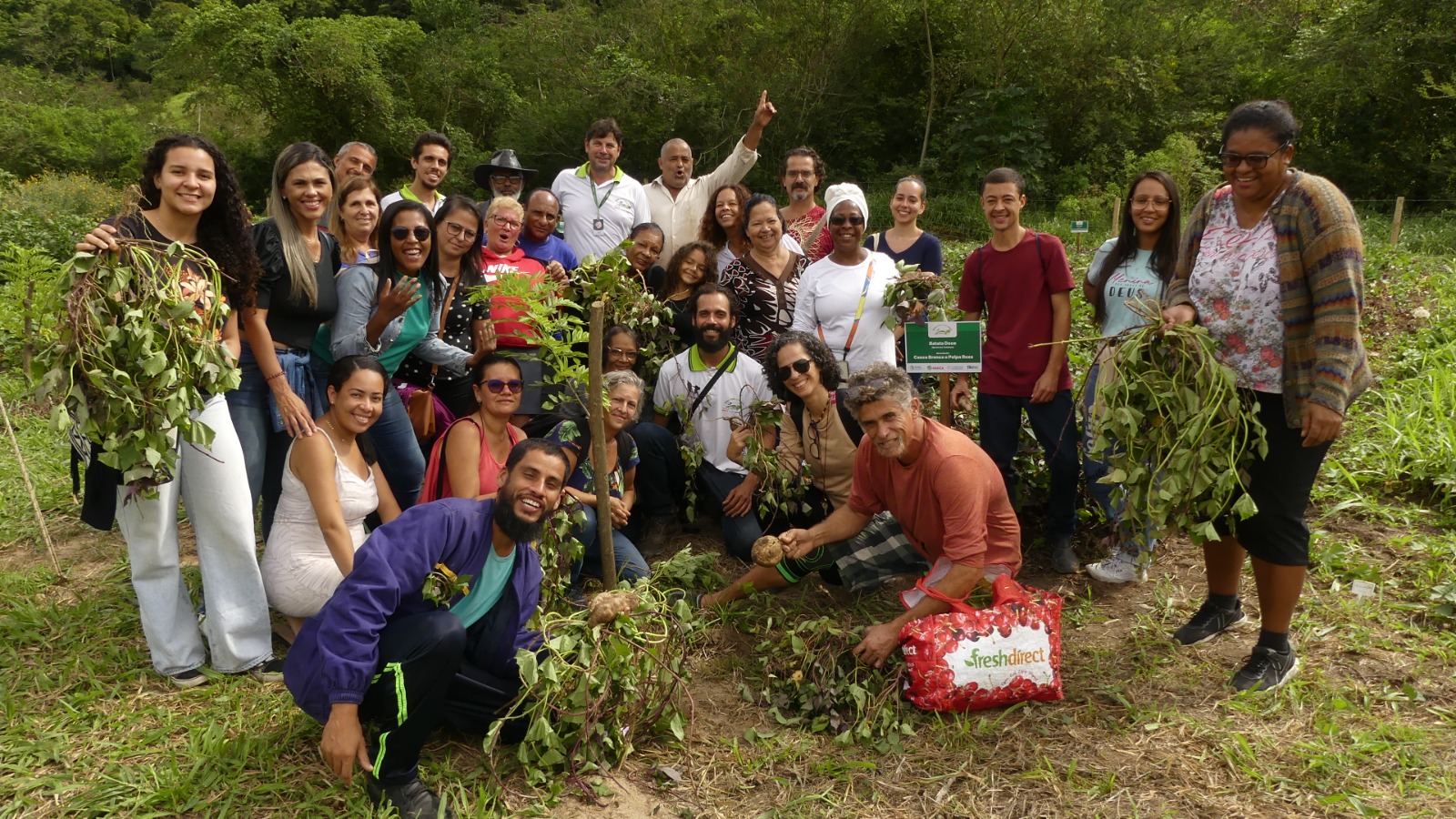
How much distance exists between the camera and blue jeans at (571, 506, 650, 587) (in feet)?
14.4

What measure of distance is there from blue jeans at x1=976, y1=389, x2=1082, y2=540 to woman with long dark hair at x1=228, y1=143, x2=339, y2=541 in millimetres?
3180

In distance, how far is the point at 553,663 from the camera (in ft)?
10.4

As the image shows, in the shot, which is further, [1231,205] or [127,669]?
[127,669]

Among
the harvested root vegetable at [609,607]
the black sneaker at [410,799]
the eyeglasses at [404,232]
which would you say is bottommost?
the black sneaker at [410,799]

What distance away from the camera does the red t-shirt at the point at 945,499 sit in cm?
355

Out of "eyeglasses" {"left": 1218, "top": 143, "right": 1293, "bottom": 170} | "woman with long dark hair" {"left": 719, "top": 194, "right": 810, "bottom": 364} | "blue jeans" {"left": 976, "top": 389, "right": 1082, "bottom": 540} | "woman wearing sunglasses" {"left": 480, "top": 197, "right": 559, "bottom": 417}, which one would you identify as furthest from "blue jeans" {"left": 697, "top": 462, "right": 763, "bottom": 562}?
"eyeglasses" {"left": 1218, "top": 143, "right": 1293, "bottom": 170}

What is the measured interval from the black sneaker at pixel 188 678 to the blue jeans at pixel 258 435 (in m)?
0.59

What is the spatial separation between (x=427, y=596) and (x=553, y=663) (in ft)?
1.60

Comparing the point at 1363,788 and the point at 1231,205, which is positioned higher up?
the point at 1231,205

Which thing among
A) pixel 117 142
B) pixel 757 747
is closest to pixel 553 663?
pixel 757 747

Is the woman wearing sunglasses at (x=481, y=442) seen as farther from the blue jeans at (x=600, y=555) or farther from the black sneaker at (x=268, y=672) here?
the black sneaker at (x=268, y=672)

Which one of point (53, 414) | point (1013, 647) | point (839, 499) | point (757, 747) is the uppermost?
point (53, 414)

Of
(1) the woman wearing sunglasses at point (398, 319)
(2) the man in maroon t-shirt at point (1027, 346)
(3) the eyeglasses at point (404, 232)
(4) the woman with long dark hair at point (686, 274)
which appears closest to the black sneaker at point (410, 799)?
(1) the woman wearing sunglasses at point (398, 319)

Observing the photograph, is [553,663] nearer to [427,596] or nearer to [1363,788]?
[427,596]
